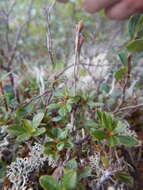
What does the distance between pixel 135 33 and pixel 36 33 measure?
1.49 metres

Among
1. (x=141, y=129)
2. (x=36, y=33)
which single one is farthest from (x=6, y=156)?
(x=36, y=33)

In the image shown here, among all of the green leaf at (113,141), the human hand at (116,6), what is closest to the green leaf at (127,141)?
the green leaf at (113,141)

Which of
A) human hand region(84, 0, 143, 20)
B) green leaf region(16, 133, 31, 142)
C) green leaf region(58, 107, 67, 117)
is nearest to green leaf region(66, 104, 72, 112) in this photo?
green leaf region(58, 107, 67, 117)

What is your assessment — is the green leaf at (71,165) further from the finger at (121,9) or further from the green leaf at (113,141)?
the finger at (121,9)

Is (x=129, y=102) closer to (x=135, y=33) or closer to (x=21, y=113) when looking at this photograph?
(x=135, y=33)

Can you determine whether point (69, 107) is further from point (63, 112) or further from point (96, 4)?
point (96, 4)

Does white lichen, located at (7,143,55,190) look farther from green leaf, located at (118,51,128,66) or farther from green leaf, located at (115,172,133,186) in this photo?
green leaf, located at (118,51,128,66)

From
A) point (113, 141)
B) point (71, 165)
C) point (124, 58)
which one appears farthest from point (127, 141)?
point (124, 58)

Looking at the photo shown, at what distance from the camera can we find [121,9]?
99 cm

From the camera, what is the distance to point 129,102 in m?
0.82

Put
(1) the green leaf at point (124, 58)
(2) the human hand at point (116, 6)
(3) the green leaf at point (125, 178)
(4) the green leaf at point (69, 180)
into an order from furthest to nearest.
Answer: (2) the human hand at point (116, 6), (1) the green leaf at point (124, 58), (3) the green leaf at point (125, 178), (4) the green leaf at point (69, 180)

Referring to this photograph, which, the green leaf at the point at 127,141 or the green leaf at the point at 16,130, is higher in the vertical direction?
the green leaf at the point at 16,130

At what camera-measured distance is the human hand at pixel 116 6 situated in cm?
93

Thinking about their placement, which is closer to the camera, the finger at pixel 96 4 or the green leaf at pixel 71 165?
the green leaf at pixel 71 165
